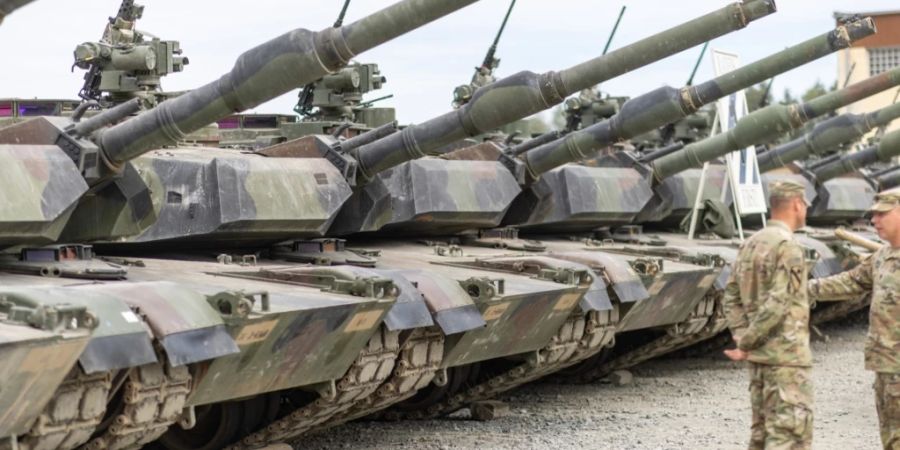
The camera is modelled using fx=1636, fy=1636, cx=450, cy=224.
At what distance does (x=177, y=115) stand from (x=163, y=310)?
1.37 m

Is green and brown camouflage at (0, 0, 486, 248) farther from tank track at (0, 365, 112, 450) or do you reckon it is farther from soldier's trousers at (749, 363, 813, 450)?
soldier's trousers at (749, 363, 813, 450)

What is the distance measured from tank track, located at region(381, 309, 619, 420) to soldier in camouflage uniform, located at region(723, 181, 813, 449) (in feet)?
17.7

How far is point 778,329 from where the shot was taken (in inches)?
339

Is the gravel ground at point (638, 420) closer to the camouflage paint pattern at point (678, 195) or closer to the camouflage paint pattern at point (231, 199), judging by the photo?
the camouflage paint pattern at point (231, 199)

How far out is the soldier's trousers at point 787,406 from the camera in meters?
8.52

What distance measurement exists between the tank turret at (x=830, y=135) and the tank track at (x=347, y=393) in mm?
9706

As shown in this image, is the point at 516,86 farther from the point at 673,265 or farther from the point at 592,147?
the point at 673,265

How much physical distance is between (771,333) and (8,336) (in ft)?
12.8

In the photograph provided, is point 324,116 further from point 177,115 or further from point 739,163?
point 177,115

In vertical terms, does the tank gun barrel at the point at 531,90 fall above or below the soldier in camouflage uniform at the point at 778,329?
above

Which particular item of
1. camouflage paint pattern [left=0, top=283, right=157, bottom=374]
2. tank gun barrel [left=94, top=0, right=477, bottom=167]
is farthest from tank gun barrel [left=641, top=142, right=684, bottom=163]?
camouflage paint pattern [left=0, top=283, right=157, bottom=374]

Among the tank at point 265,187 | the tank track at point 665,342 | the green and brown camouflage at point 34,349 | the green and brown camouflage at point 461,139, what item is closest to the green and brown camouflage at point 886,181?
the tank track at point 665,342

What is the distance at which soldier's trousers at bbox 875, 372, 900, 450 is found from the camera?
347 inches

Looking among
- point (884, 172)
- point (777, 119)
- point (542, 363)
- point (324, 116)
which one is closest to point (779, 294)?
point (542, 363)
